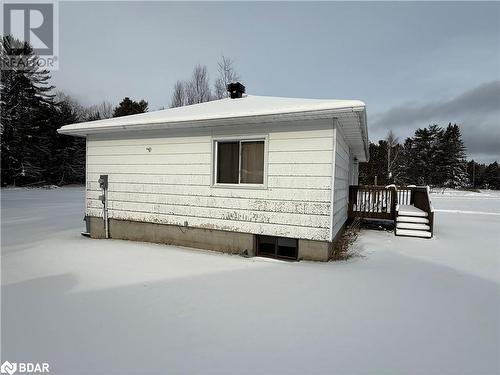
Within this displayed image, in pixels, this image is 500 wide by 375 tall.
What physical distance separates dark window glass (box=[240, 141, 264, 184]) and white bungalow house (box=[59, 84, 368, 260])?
2cm

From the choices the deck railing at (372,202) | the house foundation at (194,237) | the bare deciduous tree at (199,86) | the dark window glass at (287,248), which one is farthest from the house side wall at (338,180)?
the bare deciduous tree at (199,86)

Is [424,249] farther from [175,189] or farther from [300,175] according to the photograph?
[175,189]

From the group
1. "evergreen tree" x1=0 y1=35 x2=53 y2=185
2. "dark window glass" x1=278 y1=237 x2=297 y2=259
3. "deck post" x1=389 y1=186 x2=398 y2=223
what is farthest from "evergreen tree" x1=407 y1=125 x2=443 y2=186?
"evergreen tree" x1=0 y1=35 x2=53 y2=185

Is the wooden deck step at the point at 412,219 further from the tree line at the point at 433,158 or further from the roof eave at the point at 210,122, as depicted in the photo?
the tree line at the point at 433,158

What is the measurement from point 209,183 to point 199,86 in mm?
21733

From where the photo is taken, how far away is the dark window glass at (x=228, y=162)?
5.94 m

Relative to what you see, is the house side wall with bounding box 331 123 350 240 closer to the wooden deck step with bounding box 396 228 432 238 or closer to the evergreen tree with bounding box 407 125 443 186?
the wooden deck step with bounding box 396 228 432 238

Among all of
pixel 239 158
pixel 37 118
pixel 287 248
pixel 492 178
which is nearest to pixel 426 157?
pixel 492 178

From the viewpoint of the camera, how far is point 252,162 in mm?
5824

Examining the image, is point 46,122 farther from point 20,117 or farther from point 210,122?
point 210,122

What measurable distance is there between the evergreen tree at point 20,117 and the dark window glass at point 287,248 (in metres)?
30.3

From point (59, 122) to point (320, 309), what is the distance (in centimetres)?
3584

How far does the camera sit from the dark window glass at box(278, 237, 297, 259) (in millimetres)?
5602

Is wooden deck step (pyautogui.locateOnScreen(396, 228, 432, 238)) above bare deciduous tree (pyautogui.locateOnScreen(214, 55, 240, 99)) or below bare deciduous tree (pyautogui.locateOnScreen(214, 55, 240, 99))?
below
